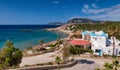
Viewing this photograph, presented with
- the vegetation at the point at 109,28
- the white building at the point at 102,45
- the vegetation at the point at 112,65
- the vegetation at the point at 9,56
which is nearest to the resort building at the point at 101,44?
the white building at the point at 102,45

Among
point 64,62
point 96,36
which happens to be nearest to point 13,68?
point 64,62

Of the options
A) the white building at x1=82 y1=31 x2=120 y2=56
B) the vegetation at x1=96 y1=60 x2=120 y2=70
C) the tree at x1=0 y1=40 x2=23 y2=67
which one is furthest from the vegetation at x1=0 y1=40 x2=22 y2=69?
the white building at x1=82 y1=31 x2=120 y2=56

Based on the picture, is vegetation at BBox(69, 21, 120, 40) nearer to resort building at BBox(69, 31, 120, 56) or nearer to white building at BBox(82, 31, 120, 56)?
resort building at BBox(69, 31, 120, 56)

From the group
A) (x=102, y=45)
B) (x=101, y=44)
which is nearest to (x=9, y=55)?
(x=102, y=45)

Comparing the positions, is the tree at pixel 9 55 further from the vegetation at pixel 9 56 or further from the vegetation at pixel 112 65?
the vegetation at pixel 112 65

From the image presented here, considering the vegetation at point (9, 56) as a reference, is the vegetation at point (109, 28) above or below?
above

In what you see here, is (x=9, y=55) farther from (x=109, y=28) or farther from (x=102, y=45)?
(x=109, y=28)

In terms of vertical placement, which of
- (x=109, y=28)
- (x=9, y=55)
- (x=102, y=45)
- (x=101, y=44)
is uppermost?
(x=109, y=28)

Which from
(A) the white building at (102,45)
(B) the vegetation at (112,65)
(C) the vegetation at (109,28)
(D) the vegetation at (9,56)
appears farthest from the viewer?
(C) the vegetation at (109,28)
